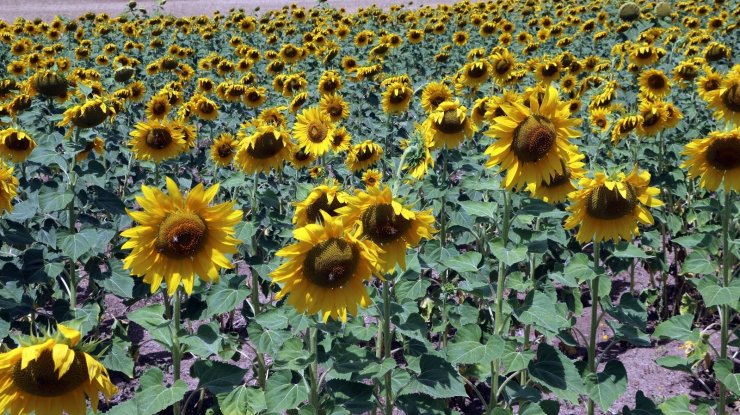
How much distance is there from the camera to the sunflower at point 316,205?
2.60 meters

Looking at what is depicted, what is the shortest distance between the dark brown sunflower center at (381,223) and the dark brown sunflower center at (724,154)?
1842 mm

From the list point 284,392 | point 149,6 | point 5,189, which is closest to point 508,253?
point 284,392

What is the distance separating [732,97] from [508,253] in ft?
7.79

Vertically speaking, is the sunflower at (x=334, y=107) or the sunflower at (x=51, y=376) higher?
the sunflower at (x=51, y=376)

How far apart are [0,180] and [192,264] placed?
1.24 m

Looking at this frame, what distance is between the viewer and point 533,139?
8.29 feet

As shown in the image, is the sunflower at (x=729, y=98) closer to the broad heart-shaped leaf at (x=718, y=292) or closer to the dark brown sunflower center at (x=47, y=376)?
the broad heart-shaped leaf at (x=718, y=292)

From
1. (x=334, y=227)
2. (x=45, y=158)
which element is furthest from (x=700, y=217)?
(x=45, y=158)

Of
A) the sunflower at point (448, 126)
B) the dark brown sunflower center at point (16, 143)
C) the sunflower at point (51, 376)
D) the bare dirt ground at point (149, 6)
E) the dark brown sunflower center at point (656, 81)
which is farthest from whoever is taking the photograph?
the bare dirt ground at point (149, 6)

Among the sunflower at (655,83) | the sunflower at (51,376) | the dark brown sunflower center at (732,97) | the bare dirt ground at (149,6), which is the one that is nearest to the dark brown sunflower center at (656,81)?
the sunflower at (655,83)

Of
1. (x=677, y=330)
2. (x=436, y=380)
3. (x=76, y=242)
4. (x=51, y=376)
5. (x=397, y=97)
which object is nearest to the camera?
(x=51, y=376)

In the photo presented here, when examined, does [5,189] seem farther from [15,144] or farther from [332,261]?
[332,261]

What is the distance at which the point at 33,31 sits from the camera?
12.6m

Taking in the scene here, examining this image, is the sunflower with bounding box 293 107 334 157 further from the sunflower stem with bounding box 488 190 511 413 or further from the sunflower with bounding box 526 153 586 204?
the sunflower stem with bounding box 488 190 511 413
